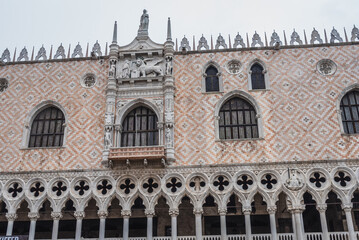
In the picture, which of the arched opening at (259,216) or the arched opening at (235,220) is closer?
the arched opening at (259,216)

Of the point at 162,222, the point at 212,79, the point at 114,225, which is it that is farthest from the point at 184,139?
the point at 114,225

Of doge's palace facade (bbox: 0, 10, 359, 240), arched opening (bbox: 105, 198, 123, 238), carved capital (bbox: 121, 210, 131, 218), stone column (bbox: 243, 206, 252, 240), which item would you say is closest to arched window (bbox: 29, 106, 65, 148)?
doge's palace facade (bbox: 0, 10, 359, 240)

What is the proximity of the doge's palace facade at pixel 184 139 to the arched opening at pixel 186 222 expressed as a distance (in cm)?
5

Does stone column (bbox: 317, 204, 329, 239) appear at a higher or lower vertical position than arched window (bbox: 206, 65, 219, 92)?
lower

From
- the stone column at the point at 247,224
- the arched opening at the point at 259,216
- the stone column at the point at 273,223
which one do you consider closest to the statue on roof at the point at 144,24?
the arched opening at the point at 259,216

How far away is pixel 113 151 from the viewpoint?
18.1m

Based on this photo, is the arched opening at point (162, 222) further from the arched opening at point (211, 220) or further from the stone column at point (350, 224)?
the stone column at point (350, 224)

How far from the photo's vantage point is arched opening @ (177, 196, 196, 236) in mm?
19234

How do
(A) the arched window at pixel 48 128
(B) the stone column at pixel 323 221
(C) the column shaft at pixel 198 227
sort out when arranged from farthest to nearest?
(A) the arched window at pixel 48 128 → (C) the column shaft at pixel 198 227 → (B) the stone column at pixel 323 221

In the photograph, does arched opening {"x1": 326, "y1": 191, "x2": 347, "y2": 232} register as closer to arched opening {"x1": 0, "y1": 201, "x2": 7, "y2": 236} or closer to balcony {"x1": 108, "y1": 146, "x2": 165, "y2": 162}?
balcony {"x1": 108, "y1": 146, "x2": 165, "y2": 162}

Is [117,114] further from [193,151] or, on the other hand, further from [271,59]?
[271,59]

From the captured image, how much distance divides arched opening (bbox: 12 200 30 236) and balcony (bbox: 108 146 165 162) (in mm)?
6065

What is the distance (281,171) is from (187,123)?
5.12 m

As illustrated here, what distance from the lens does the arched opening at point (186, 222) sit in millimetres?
19234
